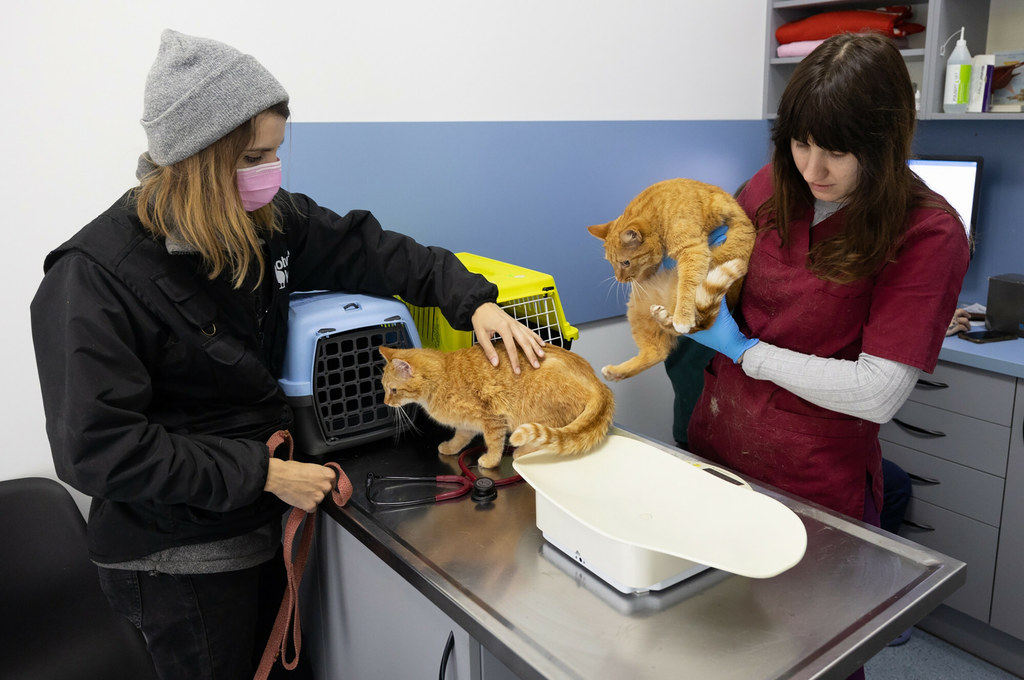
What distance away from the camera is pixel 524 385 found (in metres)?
1.49

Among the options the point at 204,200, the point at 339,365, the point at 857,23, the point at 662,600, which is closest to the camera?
the point at 662,600

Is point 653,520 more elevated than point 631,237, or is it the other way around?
point 631,237

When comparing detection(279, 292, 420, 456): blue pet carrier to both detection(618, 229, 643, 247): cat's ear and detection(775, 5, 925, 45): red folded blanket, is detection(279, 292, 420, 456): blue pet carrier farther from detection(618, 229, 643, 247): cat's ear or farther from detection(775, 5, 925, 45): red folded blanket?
detection(775, 5, 925, 45): red folded blanket

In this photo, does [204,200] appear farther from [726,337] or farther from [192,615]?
[726,337]

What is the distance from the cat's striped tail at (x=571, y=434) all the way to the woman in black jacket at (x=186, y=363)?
7.3 inches

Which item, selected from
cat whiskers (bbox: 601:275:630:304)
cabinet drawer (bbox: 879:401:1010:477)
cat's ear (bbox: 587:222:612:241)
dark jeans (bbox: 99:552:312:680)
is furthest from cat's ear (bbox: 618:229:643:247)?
cabinet drawer (bbox: 879:401:1010:477)

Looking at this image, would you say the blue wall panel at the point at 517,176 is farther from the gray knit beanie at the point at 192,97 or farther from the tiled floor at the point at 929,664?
the tiled floor at the point at 929,664

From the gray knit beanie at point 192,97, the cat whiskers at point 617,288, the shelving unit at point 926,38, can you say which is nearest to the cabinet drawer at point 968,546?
the cat whiskers at point 617,288

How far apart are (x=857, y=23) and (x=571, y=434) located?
2408 millimetres

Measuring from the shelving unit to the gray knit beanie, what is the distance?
205 centimetres

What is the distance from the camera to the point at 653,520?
114cm

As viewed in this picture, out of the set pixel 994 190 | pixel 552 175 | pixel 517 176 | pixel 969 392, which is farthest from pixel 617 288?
pixel 994 190

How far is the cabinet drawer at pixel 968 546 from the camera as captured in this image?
2404 mm

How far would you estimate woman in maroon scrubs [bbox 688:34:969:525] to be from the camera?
1232 mm
